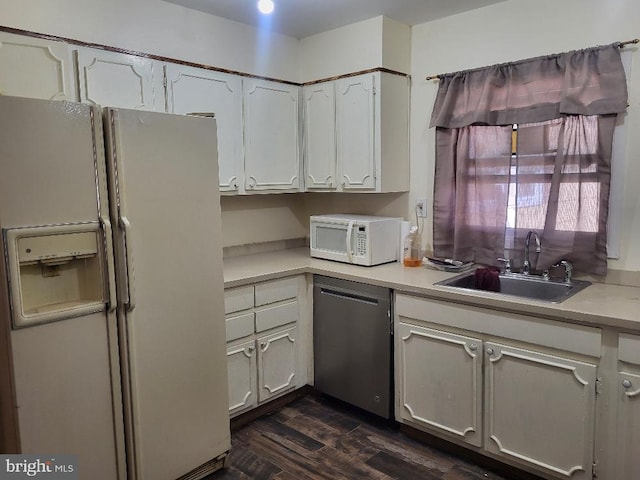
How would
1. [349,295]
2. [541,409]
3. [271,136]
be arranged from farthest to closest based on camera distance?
[271,136], [349,295], [541,409]

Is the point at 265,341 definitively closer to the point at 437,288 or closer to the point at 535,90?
the point at 437,288

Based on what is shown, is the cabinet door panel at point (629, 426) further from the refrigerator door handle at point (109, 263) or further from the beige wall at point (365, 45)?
the refrigerator door handle at point (109, 263)

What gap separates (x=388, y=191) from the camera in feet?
10.0

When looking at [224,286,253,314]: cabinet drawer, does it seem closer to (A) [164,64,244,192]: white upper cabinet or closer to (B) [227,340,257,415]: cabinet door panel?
(B) [227,340,257,415]: cabinet door panel

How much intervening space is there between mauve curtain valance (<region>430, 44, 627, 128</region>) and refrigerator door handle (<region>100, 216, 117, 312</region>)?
1970 mm

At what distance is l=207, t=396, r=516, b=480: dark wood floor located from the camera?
2354mm

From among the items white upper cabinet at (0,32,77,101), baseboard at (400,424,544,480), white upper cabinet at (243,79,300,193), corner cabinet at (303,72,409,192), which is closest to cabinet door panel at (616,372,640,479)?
baseboard at (400,424,544,480)

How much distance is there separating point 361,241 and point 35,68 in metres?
1.91

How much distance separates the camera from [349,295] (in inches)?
111

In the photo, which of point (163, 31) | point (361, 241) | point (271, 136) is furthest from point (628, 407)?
point (163, 31)

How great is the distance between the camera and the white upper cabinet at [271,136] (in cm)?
308

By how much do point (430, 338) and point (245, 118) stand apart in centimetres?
175

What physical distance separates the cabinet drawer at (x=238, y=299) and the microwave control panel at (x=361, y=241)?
2.31ft

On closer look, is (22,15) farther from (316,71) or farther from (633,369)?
(633,369)
